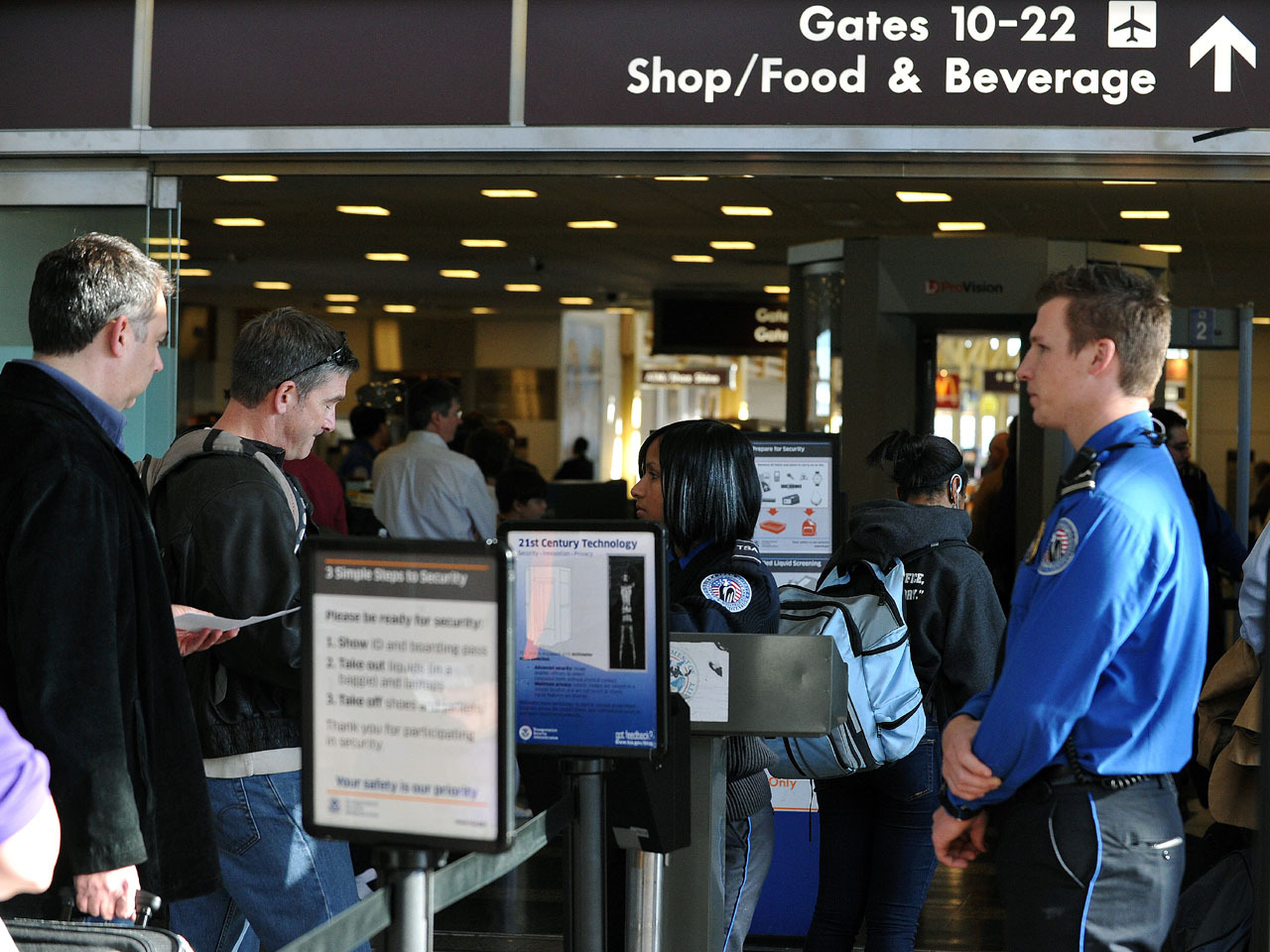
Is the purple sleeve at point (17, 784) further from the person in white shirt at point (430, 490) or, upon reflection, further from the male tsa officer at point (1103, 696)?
the person in white shirt at point (430, 490)

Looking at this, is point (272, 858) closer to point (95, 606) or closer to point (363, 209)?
point (95, 606)

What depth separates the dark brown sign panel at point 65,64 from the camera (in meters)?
4.98

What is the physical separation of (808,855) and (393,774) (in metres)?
2.99

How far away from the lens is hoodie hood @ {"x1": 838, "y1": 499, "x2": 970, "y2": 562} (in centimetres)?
357

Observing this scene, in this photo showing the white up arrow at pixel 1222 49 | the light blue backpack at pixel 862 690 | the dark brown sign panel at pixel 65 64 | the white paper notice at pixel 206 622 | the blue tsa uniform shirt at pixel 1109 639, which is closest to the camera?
the blue tsa uniform shirt at pixel 1109 639

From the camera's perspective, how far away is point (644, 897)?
2.55 metres

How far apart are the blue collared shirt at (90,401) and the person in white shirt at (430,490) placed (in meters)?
4.43

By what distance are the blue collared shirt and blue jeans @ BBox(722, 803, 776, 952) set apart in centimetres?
135

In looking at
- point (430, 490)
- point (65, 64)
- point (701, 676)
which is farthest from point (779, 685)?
point (430, 490)

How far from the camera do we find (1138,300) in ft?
7.47

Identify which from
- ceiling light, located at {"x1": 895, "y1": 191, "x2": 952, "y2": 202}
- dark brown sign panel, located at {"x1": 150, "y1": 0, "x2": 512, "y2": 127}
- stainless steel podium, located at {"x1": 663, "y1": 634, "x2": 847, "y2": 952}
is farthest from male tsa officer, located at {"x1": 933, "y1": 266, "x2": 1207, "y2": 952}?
ceiling light, located at {"x1": 895, "y1": 191, "x2": 952, "y2": 202}

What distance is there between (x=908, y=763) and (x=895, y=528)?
0.55 m

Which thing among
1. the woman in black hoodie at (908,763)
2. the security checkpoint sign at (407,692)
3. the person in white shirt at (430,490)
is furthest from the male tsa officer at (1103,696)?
the person in white shirt at (430,490)

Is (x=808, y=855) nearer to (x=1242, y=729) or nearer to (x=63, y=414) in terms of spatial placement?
(x=1242, y=729)
